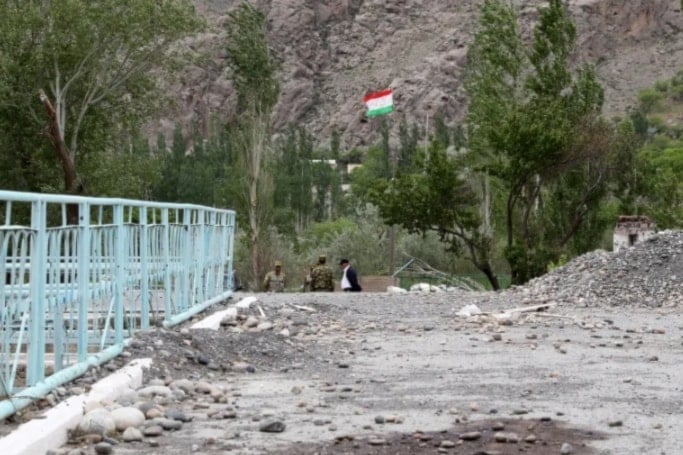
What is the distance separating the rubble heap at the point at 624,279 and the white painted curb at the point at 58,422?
576 inches

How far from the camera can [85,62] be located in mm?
35781

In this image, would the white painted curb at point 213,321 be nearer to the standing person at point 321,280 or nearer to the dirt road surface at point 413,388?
the dirt road surface at point 413,388

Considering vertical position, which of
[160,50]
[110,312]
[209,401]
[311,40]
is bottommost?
[209,401]

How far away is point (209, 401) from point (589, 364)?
413 centimetres

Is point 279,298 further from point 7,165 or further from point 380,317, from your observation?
point 7,165

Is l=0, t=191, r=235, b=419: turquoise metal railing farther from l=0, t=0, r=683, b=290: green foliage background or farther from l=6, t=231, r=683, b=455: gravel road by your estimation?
l=0, t=0, r=683, b=290: green foliage background

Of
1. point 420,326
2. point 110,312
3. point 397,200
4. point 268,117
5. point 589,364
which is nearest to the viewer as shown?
point 110,312

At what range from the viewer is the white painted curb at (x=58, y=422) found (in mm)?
6242

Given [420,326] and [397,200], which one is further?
[397,200]

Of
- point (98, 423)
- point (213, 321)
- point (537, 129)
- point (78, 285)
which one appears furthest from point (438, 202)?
point (98, 423)

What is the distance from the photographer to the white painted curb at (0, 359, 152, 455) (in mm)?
6242

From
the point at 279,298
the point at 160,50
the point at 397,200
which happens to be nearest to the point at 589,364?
the point at 279,298

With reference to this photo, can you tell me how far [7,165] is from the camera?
37094 mm

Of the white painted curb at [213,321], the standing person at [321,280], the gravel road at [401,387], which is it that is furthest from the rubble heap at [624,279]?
the white painted curb at [213,321]
